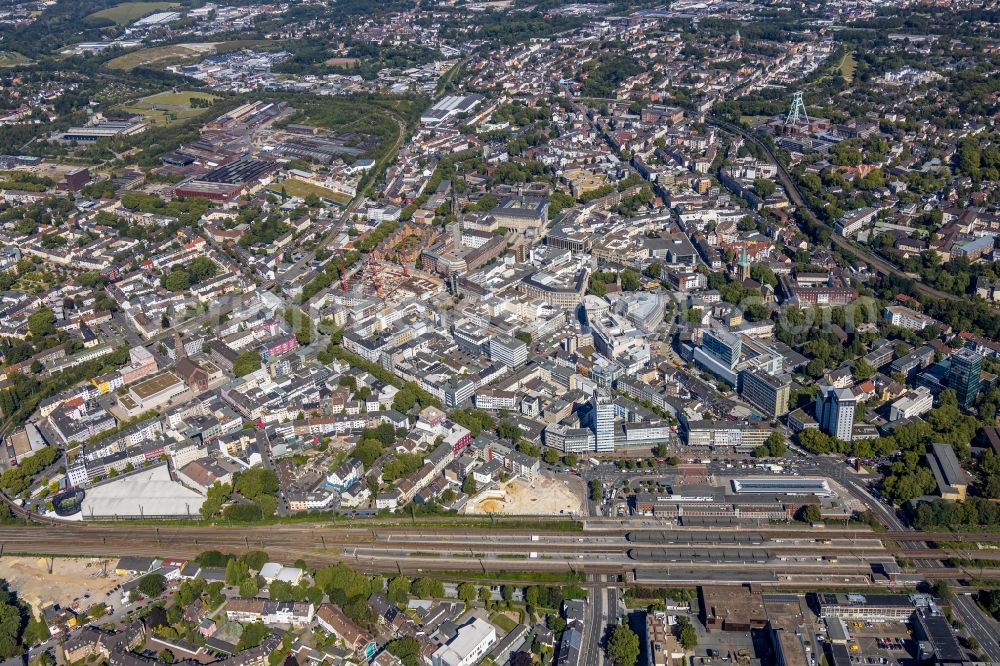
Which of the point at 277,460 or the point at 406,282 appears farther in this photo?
the point at 406,282

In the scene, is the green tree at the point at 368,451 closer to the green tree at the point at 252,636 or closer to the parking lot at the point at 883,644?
the green tree at the point at 252,636

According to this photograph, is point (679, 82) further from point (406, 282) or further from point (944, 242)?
point (406, 282)

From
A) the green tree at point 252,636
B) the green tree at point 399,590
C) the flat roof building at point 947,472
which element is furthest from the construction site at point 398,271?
the flat roof building at point 947,472

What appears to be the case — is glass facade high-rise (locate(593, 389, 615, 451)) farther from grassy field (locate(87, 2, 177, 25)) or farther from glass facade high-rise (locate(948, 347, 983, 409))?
grassy field (locate(87, 2, 177, 25))

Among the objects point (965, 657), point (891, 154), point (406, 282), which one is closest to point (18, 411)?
point (406, 282)

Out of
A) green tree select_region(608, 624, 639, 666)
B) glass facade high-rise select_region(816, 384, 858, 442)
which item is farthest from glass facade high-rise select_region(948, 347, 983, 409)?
green tree select_region(608, 624, 639, 666)

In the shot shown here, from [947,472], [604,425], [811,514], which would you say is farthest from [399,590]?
[947,472]
